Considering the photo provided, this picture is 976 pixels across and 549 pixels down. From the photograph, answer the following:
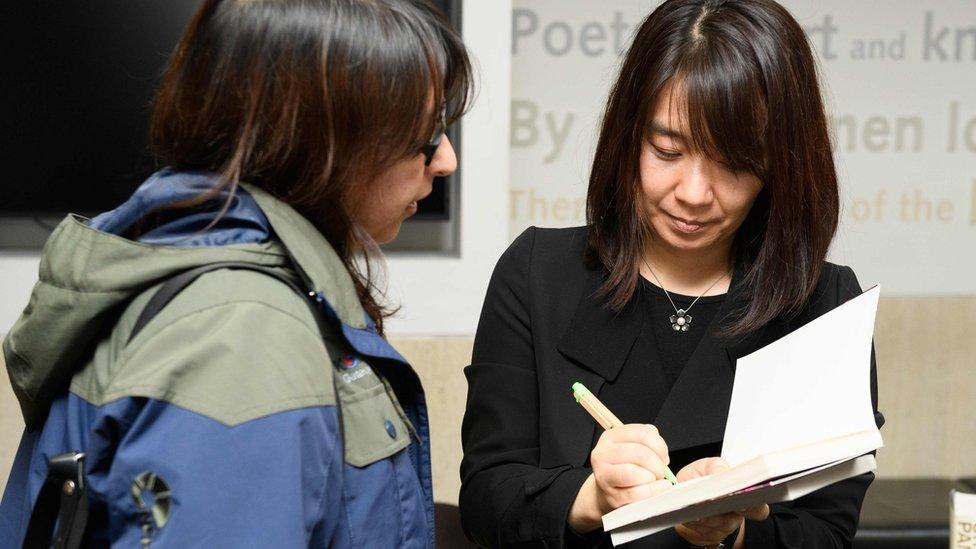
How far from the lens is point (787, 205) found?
57.9 inches

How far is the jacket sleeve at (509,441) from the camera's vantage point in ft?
4.34

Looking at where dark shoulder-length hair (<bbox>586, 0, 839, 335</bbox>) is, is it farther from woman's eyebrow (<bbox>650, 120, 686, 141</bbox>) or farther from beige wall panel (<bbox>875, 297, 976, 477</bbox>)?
beige wall panel (<bbox>875, 297, 976, 477</bbox>)

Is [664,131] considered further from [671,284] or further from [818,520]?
[818,520]

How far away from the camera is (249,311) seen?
0.81 metres

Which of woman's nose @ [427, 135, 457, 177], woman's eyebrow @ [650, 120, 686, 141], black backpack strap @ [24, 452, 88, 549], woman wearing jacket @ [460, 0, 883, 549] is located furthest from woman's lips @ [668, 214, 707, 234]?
black backpack strap @ [24, 452, 88, 549]

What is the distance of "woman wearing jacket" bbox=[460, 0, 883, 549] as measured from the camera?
1368 millimetres

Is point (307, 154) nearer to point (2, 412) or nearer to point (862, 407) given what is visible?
point (862, 407)

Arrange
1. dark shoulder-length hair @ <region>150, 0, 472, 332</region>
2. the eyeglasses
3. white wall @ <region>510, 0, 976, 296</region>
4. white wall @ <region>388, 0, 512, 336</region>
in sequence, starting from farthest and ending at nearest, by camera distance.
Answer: white wall @ <region>510, 0, 976, 296</region> → white wall @ <region>388, 0, 512, 336</region> → the eyeglasses → dark shoulder-length hair @ <region>150, 0, 472, 332</region>

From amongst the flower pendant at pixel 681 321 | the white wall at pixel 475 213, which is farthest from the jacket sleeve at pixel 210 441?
the white wall at pixel 475 213

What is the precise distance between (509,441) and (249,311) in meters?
0.70

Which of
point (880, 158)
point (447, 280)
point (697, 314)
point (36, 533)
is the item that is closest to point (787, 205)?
point (697, 314)

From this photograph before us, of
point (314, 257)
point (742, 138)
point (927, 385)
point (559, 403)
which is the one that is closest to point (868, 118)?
point (927, 385)

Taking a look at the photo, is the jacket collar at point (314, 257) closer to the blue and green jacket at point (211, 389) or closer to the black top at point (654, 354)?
the blue and green jacket at point (211, 389)

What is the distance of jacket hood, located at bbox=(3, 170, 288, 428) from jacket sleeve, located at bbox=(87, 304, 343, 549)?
8 centimetres
